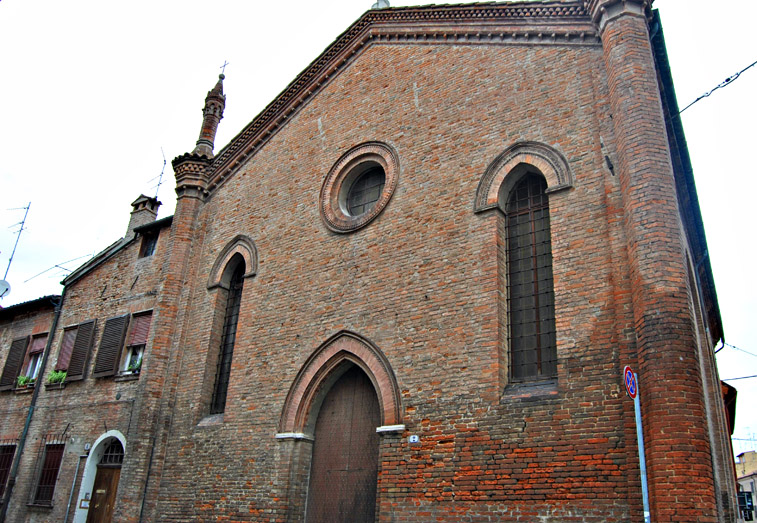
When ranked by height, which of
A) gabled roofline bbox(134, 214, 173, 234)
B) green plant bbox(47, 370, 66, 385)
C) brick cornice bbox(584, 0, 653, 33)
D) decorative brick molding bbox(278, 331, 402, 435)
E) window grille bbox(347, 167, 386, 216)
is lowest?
decorative brick molding bbox(278, 331, 402, 435)

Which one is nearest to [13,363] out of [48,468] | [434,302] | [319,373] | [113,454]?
[48,468]

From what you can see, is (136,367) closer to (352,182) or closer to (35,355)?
(35,355)

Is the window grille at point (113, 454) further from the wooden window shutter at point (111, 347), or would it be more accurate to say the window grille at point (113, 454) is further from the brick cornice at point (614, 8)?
the brick cornice at point (614, 8)

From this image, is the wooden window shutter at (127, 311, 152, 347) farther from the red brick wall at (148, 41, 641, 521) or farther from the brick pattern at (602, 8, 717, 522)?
the brick pattern at (602, 8, 717, 522)

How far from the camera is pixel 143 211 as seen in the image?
2019 centimetres

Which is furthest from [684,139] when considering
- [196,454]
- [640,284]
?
[196,454]

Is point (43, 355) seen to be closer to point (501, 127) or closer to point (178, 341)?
point (178, 341)

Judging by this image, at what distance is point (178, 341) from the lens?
13.9m

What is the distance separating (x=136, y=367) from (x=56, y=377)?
3.18 metres

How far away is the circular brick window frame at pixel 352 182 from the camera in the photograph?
11.8 meters

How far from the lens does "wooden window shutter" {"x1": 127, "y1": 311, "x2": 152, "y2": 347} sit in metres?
15.1

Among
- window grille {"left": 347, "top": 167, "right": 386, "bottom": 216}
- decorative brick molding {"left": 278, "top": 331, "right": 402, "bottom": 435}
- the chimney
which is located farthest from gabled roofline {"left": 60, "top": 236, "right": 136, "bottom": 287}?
decorative brick molding {"left": 278, "top": 331, "right": 402, "bottom": 435}

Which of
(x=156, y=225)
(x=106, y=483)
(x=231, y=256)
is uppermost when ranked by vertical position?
(x=156, y=225)

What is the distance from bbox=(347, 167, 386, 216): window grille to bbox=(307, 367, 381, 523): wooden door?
3388 millimetres
